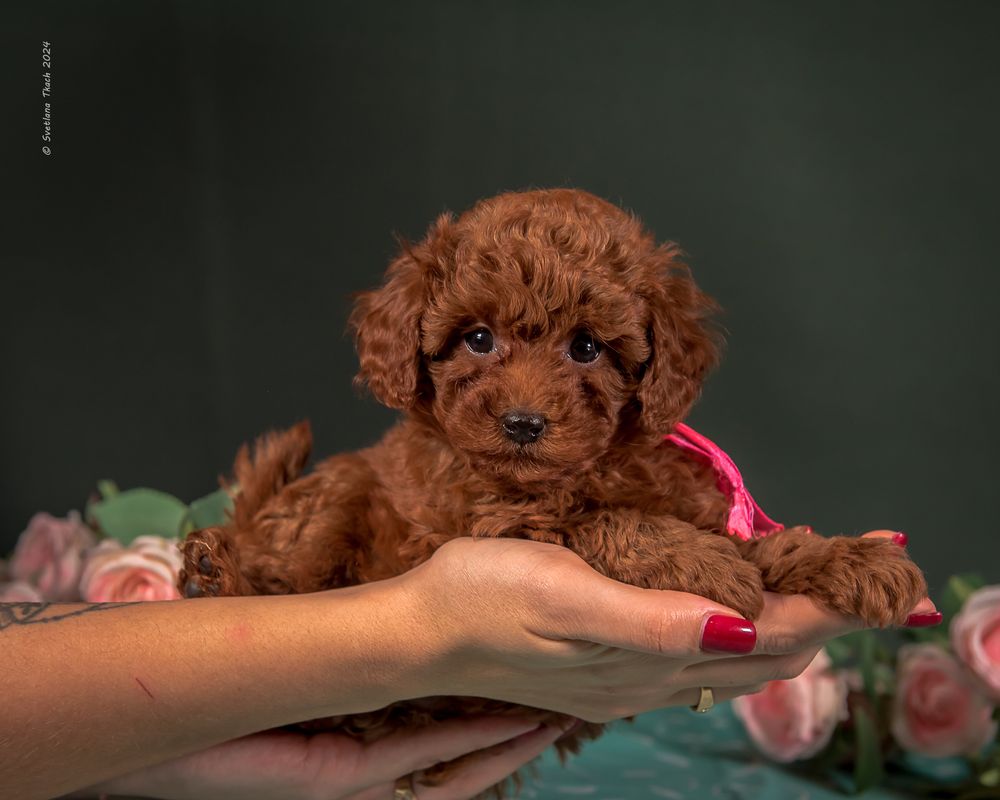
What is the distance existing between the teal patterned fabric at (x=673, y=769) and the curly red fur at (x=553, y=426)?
1.31m

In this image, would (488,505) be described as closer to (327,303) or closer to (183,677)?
(183,677)

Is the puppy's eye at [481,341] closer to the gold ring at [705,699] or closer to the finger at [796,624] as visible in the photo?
the finger at [796,624]

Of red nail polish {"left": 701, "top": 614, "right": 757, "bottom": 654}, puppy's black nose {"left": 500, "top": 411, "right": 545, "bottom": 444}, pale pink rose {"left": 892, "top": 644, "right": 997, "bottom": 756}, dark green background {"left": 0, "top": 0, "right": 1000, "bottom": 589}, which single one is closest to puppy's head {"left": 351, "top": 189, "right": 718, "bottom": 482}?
puppy's black nose {"left": 500, "top": 411, "right": 545, "bottom": 444}

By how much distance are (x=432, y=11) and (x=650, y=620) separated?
3603 mm

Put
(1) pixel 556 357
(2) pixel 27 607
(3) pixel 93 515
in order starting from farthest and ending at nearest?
(3) pixel 93 515 < (2) pixel 27 607 < (1) pixel 556 357

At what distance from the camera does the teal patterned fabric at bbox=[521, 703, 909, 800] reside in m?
4.14

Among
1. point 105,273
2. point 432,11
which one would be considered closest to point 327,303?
point 105,273

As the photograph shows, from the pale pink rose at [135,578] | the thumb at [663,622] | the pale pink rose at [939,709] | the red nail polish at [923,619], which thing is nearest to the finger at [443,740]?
the thumb at [663,622]

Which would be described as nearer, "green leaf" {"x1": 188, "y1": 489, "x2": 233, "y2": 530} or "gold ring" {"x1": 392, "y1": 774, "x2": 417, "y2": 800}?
"gold ring" {"x1": 392, "y1": 774, "x2": 417, "y2": 800}

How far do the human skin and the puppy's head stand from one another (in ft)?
1.06

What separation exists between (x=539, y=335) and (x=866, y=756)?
2643 millimetres

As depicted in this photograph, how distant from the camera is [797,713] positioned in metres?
4.25

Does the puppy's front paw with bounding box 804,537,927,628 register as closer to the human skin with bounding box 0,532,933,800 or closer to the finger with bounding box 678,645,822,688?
the human skin with bounding box 0,532,933,800

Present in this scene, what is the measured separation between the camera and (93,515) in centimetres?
474
